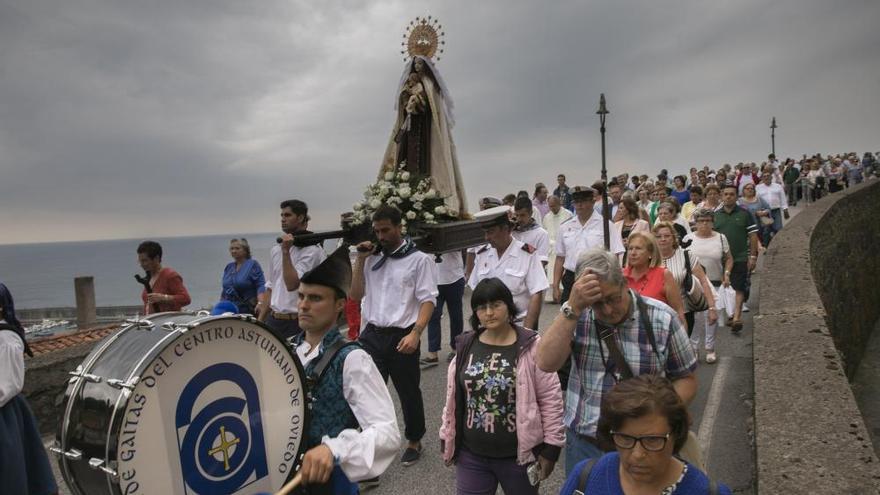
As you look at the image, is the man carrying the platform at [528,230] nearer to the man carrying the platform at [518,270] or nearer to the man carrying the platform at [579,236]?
the man carrying the platform at [579,236]

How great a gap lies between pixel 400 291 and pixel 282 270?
1520 mm

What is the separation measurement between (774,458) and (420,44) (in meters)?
5.67

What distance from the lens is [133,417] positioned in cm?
175

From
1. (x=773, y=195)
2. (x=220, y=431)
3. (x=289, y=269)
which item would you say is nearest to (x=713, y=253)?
(x=289, y=269)

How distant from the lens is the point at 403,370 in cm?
467

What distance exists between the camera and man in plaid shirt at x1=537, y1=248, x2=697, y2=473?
2645mm

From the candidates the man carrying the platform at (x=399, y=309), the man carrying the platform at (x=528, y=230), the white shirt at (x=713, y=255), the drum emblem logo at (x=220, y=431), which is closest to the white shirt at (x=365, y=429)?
the drum emblem logo at (x=220, y=431)

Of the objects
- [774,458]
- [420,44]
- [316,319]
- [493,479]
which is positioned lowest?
[493,479]

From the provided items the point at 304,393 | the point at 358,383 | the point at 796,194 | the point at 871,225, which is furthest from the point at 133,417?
the point at 796,194

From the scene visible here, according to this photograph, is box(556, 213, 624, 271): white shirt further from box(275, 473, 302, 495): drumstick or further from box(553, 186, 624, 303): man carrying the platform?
box(275, 473, 302, 495): drumstick

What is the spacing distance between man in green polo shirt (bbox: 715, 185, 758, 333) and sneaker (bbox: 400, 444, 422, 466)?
5.60 m

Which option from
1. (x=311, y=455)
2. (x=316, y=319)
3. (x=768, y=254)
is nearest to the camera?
(x=311, y=455)

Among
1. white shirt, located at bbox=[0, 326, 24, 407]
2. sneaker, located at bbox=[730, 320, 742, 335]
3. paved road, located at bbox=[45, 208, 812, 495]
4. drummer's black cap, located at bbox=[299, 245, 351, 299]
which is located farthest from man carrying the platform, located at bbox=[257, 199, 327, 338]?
sneaker, located at bbox=[730, 320, 742, 335]

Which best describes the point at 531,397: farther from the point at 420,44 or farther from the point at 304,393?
the point at 420,44
